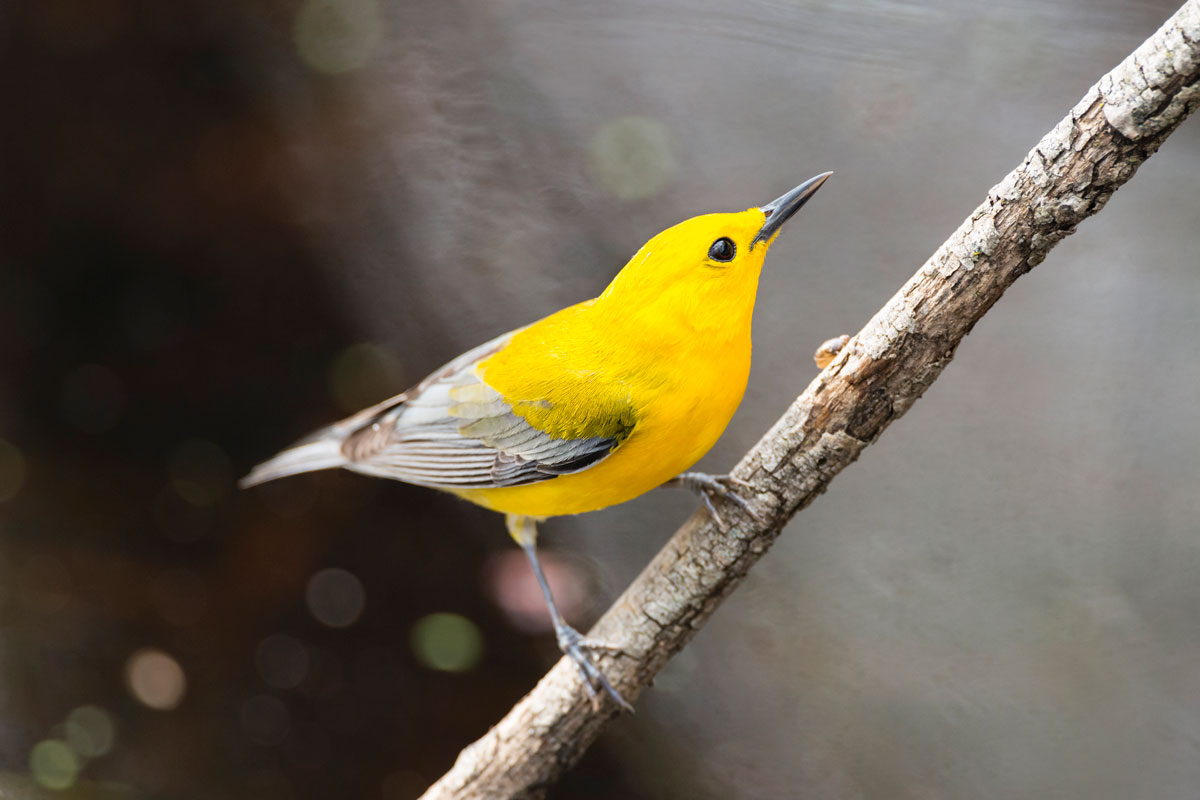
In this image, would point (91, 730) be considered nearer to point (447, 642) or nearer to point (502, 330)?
point (447, 642)

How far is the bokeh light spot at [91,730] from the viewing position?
323cm

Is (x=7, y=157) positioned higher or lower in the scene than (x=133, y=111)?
lower

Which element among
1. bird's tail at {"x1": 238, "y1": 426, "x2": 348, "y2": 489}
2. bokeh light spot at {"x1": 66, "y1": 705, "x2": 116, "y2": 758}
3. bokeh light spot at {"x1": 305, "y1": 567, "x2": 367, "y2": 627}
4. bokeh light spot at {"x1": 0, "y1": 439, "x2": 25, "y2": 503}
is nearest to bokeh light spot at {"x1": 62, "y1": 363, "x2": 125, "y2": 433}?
bokeh light spot at {"x1": 0, "y1": 439, "x2": 25, "y2": 503}

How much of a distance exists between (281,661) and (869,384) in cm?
268

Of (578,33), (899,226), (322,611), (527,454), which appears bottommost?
(322,611)

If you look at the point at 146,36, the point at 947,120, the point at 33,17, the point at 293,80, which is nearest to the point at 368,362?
the point at 293,80

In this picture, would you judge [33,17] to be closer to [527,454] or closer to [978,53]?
[527,454]

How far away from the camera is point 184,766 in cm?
325

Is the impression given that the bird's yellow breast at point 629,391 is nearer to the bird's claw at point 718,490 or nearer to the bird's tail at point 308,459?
the bird's claw at point 718,490

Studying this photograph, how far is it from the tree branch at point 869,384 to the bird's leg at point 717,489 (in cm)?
2

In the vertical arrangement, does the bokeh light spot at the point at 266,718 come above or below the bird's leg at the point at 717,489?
below

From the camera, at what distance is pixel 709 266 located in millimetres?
1631

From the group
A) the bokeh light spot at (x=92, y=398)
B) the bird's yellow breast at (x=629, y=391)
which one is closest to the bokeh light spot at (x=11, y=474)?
the bokeh light spot at (x=92, y=398)

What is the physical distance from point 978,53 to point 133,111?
268cm
